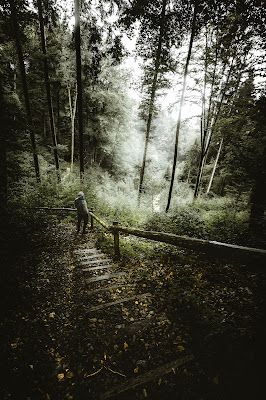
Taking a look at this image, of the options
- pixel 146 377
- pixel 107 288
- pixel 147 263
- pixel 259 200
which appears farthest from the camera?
pixel 259 200

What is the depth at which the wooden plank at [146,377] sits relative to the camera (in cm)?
221

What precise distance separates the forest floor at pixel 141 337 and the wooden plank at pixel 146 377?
1 centimetres

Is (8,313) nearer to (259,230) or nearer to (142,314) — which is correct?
(142,314)

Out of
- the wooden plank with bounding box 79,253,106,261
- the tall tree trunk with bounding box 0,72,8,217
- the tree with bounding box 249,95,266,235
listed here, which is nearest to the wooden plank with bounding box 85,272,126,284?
the wooden plank with bounding box 79,253,106,261

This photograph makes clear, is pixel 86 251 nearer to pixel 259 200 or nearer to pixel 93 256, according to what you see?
pixel 93 256

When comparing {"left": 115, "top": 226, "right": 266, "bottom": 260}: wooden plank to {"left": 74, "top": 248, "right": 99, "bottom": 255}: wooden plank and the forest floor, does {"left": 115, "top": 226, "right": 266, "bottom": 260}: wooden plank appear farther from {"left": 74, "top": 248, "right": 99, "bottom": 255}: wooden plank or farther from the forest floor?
{"left": 74, "top": 248, "right": 99, "bottom": 255}: wooden plank

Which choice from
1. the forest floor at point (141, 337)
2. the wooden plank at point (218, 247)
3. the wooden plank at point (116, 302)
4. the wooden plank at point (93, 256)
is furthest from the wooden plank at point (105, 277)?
the wooden plank at point (218, 247)

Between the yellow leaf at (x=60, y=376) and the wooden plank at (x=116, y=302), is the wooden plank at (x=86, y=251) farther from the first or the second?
the yellow leaf at (x=60, y=376)

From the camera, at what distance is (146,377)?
7.68 ft

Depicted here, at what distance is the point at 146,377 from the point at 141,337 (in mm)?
605

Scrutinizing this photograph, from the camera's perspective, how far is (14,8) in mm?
8359

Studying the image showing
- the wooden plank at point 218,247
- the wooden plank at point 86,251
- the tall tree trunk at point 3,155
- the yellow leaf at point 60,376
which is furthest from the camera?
the wooden plank at point 86,251

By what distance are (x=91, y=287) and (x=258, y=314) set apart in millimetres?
3576

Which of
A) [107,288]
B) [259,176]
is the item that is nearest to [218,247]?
[107,288]
